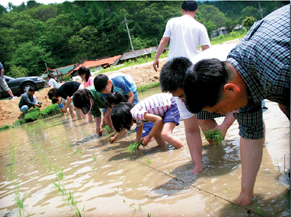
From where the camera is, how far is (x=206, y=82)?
4.56 ft

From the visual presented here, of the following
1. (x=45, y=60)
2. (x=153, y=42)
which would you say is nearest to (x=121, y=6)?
(x=153, y=42)

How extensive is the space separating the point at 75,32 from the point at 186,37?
197ft

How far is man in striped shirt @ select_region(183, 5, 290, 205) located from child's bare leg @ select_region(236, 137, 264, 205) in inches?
13.1

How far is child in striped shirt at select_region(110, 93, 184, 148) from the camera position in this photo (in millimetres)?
3455

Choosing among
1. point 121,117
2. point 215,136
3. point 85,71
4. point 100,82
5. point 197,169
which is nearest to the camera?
point 197,169

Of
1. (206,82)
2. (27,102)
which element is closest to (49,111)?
(27,102)

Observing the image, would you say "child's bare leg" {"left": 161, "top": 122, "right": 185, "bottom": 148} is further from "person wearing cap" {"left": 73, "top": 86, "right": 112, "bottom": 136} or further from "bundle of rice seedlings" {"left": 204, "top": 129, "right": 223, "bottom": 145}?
"person wearing cap" {"left": 73, "top": 86, "right": 112, "bottom": 136}

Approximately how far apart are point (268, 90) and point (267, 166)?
3.85 ft

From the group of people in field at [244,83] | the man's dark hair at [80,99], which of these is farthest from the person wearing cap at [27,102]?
the group of people in field at [244,83]

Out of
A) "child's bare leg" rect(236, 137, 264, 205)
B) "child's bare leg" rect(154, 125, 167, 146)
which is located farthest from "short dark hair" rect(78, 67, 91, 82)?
"child's bare leg" rect(236, 137, 264, 205)

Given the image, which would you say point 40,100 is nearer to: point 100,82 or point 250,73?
point 100,82

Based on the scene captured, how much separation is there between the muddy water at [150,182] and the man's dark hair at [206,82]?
79cm

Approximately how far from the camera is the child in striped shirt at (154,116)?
3.46m

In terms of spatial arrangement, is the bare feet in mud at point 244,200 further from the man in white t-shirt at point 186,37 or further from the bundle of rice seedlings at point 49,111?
the bundle of rice seedlings at point 49,111
